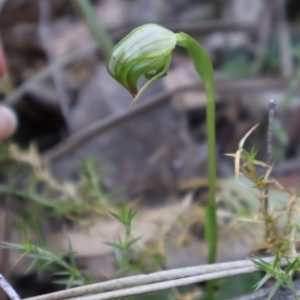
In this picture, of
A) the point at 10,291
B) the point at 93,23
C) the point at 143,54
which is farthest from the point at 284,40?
the point at 10,291

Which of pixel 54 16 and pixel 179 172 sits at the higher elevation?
pixel 54 16

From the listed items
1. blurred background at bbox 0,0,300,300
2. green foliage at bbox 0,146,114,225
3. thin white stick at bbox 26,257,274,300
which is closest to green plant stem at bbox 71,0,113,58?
blurred background at bbox 0,0,300,300

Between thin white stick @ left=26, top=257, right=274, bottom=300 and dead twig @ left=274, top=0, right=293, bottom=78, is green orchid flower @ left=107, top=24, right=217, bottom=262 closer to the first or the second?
thin white stick @ left=26, top=257, right=274, bottom=300

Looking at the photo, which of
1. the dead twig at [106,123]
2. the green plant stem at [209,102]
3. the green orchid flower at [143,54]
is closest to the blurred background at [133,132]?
the dead twig at [106,123]

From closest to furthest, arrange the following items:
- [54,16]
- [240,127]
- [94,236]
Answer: [94,236], [240,127], [54,16]

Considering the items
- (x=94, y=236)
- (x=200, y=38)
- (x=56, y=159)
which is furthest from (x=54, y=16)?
(x=94, y=236)

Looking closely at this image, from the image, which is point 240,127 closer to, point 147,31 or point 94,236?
point 94,236
